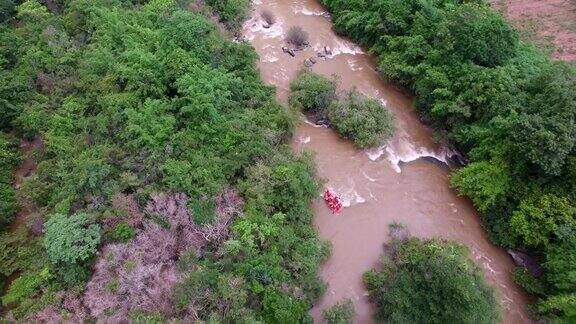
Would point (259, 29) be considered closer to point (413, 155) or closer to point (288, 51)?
point (288, 51)

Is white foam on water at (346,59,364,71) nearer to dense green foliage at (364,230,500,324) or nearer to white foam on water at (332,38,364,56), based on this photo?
white foam on water at (332,38,364,56)

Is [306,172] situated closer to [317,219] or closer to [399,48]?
[317,219]

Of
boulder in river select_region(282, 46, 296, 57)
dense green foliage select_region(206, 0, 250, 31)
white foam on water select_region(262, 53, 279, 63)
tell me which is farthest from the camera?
dense green foliage select_region(206, 0, 250, 31)

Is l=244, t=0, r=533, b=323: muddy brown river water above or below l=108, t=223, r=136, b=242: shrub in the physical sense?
below

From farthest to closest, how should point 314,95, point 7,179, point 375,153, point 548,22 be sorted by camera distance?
point 548,22
point 314,95
point 375,153
point 7,179

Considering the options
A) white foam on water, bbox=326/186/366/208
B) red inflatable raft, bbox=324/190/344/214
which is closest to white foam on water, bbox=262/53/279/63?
white foam on water, bbox=326/186/366/208

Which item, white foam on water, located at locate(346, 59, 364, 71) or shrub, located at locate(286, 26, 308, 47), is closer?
white foam on water, located at locate(346, 59, 364, 71)

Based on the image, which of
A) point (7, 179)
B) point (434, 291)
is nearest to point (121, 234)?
point (7, 179)
